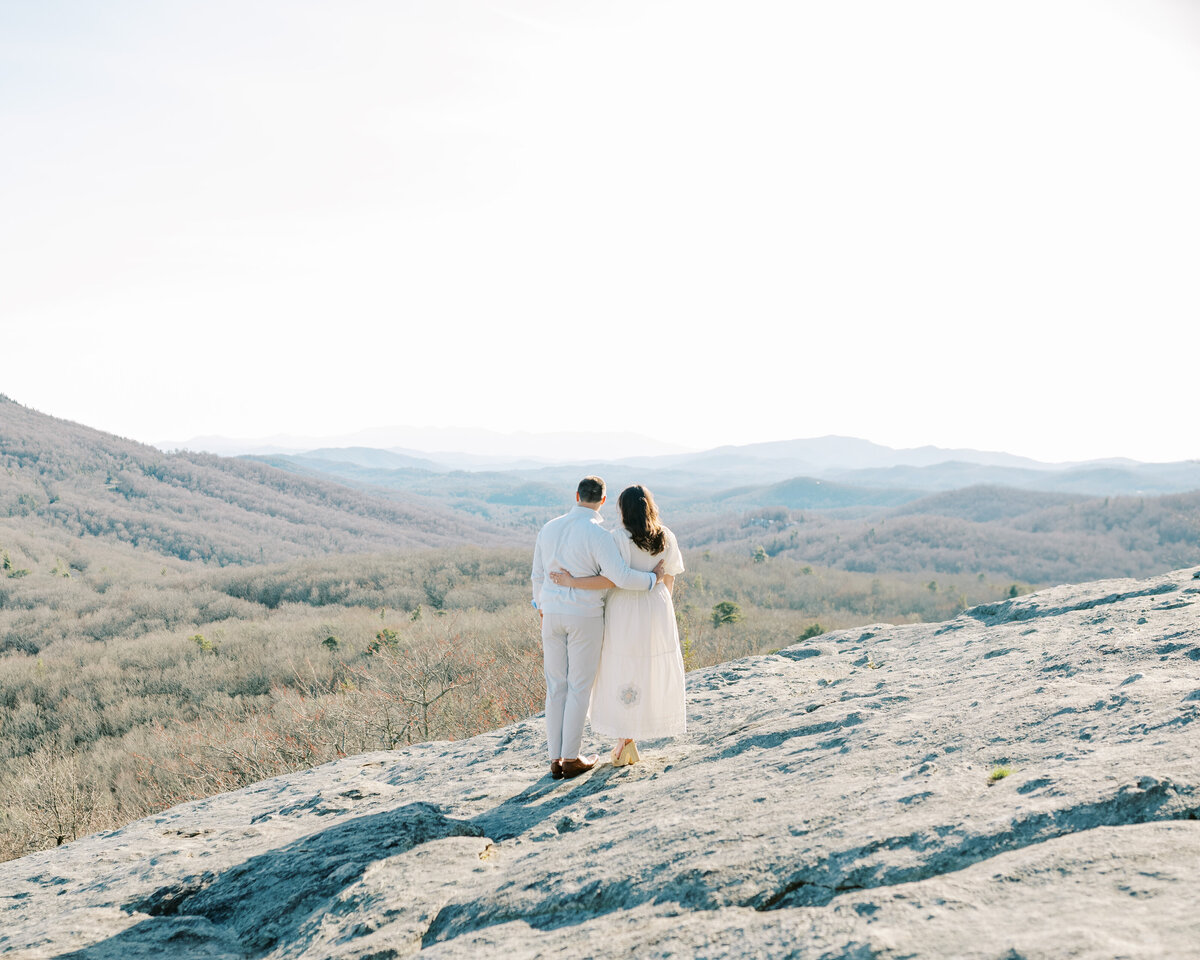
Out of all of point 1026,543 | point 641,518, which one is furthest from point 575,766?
point 1026,543

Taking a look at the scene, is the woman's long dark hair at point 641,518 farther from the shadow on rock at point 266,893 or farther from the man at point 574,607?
the shadow on rock at point 266,893

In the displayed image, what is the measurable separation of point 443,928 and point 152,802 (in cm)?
1272

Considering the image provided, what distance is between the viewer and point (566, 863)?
12.4 feet

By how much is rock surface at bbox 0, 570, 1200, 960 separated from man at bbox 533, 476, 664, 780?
436 millimetres

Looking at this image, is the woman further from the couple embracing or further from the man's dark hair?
the man's dark hair

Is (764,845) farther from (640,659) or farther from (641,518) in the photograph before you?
(641,518)

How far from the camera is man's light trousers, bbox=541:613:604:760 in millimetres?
5423

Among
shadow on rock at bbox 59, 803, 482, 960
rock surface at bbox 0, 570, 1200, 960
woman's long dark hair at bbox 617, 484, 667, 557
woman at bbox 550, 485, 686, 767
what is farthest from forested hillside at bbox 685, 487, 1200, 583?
shadow on rock at bbox 59, 803, 482, 960

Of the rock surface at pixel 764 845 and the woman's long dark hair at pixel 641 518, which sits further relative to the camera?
the woman's long dark hair at pixel 641 518

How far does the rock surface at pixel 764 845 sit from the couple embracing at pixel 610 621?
0.52 metres

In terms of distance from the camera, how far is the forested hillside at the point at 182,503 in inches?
2653

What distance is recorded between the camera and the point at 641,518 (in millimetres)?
5246

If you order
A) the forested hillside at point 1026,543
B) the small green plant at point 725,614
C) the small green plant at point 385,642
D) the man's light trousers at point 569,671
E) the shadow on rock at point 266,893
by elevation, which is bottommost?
the forested hillside at point 1026,543

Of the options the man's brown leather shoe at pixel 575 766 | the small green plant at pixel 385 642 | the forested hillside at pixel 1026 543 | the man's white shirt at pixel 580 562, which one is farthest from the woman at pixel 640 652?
the forested hillside at pixel 1026 543
